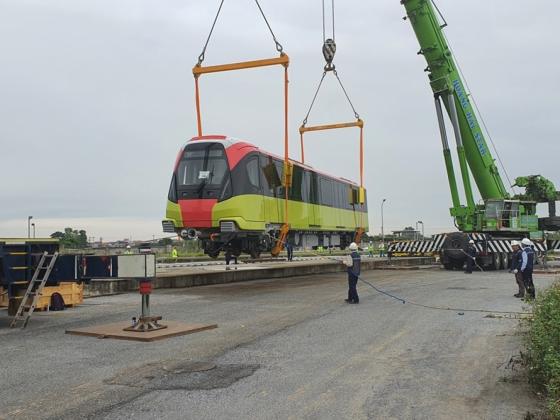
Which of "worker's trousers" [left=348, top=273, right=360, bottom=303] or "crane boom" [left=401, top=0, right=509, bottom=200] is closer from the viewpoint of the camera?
"worker's trousers" [left=348, top=273, right=360, bottom=303]

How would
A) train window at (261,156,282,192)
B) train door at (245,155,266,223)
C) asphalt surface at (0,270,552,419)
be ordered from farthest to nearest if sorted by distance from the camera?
train window at (261,156,282,192) < train door at (245,155,266,223) < asphalt surface at (0,270,552,419)

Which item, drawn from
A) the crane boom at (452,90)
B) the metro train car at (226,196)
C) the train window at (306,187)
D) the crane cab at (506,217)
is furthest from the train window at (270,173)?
the crane cab at (506,217)

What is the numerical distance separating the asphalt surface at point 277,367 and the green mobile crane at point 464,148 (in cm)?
1387

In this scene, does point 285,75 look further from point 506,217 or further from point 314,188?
point 506,217

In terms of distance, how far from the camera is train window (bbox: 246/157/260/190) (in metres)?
15.7

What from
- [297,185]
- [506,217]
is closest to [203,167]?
[297,185]

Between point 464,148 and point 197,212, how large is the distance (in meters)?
14.7

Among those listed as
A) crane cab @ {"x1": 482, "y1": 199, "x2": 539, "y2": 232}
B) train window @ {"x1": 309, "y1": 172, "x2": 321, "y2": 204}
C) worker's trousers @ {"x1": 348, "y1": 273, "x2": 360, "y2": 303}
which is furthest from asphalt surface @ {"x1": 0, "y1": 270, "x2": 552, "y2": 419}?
crane cab @ {"x1": 482, "y1": 199, "x2": 539, "y2": 232}

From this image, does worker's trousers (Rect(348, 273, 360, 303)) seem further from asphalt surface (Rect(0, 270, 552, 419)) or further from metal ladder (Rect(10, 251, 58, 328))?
metal ladder (Rect(10, 251, 58, 328))

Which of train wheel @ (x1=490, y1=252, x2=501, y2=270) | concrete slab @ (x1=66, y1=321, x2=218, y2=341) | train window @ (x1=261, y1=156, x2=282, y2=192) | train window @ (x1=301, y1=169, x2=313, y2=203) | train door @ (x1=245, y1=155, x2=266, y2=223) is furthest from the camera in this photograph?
train wheel @ (x1=490, y1=252, x2=501, y2=270)

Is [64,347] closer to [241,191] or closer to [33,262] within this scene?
[33,262]

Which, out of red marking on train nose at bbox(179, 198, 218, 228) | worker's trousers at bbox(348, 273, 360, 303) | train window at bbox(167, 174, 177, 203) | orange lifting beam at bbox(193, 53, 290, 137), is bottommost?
worker's trousers at bbox(348, 273, 360, 303)

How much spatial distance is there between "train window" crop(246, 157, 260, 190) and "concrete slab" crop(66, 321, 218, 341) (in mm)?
6213

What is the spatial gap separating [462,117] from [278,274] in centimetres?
1046
